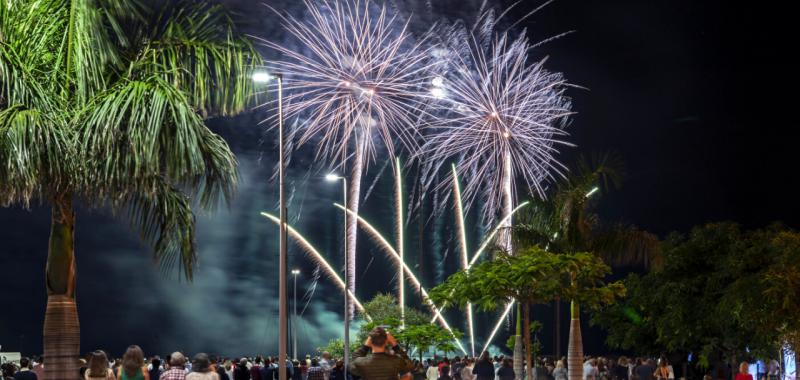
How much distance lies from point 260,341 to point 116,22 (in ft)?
223

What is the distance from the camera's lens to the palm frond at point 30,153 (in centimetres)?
1417

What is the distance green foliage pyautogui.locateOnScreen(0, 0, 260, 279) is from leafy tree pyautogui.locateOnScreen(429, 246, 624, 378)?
16.0 metres

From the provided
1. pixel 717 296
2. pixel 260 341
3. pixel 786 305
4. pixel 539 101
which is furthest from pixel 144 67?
pixel 260 341

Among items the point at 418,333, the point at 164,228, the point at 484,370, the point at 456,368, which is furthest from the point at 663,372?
the point at 164,228

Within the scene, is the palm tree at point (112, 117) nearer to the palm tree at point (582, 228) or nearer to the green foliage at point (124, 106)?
the green foliage at point (124, 106)

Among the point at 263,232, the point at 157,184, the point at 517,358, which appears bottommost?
the point at 517,358

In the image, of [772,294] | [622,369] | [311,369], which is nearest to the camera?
[311,369]

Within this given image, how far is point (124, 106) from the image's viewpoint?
1469 cm

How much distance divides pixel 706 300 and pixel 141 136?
36.8 meters

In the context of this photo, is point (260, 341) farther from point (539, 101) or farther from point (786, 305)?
point (786, 305)

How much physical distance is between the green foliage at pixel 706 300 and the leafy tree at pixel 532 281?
6.97 meters

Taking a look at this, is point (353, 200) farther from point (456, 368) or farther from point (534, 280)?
point (534, 280)

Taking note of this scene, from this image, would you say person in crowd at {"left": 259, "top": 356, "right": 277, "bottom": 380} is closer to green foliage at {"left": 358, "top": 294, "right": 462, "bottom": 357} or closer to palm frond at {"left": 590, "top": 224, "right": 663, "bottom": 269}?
green foliage at {"left": 358, "top": 294, "right": 462, "bottom": 357}

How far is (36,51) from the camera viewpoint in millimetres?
15930
